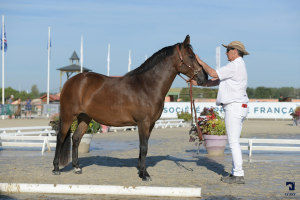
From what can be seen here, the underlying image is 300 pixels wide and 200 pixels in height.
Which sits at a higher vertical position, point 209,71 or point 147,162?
point 209,71

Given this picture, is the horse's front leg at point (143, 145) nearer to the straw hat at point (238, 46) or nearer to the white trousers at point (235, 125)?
the white trousers at point (235, 125)

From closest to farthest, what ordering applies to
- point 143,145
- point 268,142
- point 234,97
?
point 234,97, point 143,145, point 268,142

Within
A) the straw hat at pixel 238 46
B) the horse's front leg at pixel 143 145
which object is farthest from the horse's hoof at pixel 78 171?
the straw hat at pixel 238 46

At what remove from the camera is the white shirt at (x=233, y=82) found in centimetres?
749

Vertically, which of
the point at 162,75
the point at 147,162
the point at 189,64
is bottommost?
the point at 147,162

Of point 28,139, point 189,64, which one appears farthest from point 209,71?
point 28,139

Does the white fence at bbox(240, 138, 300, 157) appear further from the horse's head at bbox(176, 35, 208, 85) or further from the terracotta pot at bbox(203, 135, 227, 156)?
the horse's head at bbox(176, 35, 208, 85)

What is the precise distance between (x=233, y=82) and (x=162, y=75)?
4.60ft

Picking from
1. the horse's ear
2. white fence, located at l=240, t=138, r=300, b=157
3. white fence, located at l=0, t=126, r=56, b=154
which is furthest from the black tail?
white fence, located at l=240, t=138, r=300, b=157

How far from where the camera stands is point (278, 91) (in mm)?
102625

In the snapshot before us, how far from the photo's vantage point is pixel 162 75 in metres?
8.22

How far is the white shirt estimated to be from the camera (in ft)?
24.6

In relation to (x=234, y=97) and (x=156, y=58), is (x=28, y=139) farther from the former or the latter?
(x=234, y=97)

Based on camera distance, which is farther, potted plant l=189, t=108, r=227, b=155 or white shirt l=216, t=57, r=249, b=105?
potted plant l=189, t=108, r=227, b=155
